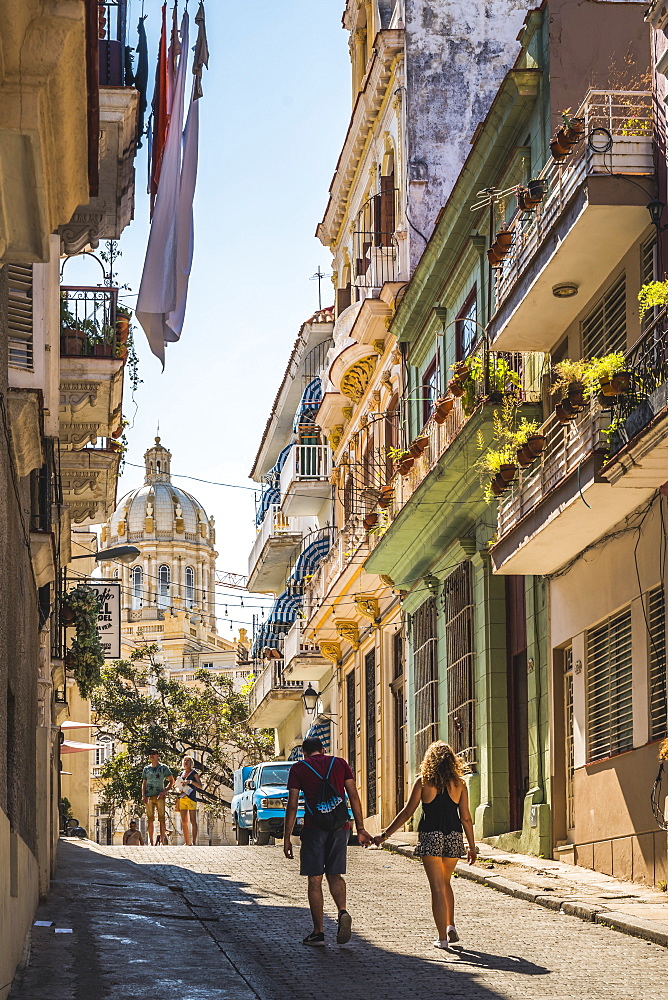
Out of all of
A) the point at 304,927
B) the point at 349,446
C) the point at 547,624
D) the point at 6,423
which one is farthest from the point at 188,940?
the point at 349,446

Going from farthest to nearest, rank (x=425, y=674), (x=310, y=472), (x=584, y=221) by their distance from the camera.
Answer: (x=310, y=472), (x=425, y=674), (x=584, y=221)

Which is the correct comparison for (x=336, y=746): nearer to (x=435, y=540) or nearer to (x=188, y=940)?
(x=435, y=540)

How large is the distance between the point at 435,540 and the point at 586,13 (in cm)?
825

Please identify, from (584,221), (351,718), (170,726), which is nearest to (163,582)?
(170,726)

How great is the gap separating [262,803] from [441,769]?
1497cm

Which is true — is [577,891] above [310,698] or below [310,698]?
below

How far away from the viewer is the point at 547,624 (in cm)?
1908

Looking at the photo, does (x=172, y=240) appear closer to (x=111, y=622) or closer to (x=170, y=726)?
(x=111, y=622)

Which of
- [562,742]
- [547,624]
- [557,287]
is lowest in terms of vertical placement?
[562,742]

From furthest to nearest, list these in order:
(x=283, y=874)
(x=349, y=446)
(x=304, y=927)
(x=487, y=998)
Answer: (x=349, y=446) → (x=283, y=874) → (x=304, y=927) → (x=487, y=998)

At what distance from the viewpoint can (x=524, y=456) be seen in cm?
1742

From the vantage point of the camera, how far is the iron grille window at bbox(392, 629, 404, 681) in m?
29.1

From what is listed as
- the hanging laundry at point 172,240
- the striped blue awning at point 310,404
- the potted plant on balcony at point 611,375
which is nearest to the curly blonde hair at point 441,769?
the potted plant on balcony at point 611,375

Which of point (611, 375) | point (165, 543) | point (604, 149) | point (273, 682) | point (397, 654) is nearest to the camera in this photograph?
point (611, 375)
